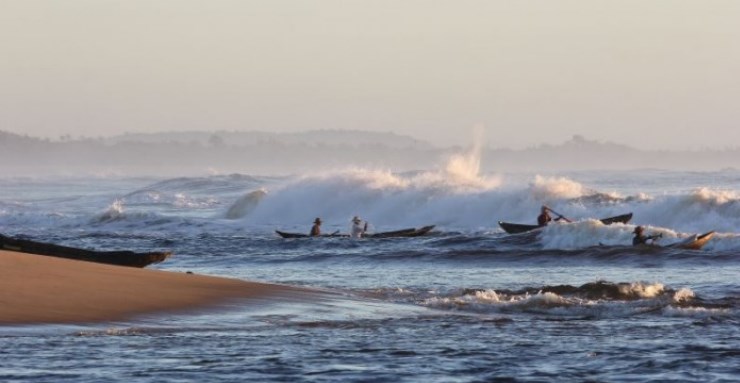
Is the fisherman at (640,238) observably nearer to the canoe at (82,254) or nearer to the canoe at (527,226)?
the canoe at (527,226)

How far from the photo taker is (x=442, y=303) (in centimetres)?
2042

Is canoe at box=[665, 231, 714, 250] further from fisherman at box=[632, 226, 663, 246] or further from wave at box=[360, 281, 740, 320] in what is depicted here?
wave at box=[360, 281, 740, 320]

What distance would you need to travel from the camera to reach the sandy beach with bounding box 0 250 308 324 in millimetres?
16547

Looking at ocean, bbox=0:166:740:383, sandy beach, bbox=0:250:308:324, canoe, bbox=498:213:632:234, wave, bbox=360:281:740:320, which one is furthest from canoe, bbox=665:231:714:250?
sandy beach, bbox=0:250:308:324

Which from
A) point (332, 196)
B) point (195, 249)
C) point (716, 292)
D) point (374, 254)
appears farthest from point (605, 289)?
point (332, 196)

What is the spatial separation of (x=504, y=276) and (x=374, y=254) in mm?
6471

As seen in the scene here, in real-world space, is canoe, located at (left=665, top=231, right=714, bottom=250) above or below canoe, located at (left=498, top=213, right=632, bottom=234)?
below

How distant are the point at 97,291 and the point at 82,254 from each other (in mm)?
4748

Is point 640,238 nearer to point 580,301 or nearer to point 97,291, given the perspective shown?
point 580,301

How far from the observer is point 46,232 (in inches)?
1813

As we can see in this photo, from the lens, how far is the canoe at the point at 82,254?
73.7ft

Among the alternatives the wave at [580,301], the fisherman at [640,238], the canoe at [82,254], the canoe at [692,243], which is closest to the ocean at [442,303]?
the wave at [580,301]

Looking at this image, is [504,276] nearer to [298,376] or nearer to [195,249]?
[195,249]

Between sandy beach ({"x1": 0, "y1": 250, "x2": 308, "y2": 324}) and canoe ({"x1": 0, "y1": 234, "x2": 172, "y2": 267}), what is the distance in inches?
49.0
